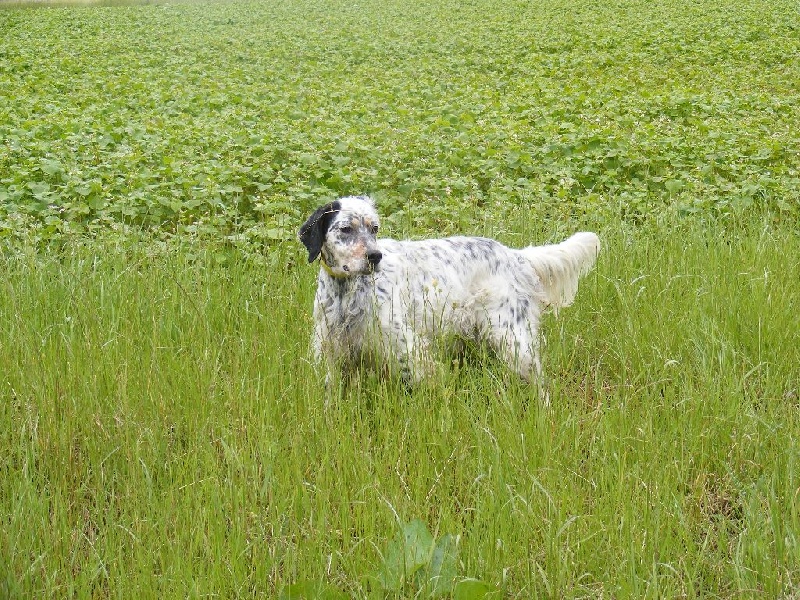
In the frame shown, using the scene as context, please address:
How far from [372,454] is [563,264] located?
6.25ft

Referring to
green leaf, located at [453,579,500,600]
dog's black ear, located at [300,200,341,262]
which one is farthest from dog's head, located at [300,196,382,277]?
green leaf, located at [453,579,500,600]

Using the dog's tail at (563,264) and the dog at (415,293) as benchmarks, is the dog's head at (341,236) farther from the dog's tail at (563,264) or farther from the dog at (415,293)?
the dog's tail at (563,264)

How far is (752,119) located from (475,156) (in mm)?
3704

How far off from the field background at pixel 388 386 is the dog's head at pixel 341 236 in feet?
1.60

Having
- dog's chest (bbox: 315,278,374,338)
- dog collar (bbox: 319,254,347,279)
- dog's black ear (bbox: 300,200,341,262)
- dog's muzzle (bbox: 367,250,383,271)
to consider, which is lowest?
dog's chest (bbox: 315,278,374,338)

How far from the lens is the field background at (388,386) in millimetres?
2857

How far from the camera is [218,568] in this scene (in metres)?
2.73

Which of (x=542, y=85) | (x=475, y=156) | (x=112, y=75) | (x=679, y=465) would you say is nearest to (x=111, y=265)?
(x=679, y=465)

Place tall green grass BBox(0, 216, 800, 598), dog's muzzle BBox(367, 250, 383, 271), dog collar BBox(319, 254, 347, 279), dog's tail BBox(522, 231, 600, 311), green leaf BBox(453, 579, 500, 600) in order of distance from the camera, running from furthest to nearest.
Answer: dog's tail BBox(522, 231, 600, 311) < dog collar BBox(319, 254, 347, 279) < dog's muzzle BBox(367, 250, 383, 271) < tall green grass BBox(0, 216, 800, 598) < green leaf BBox(453, 579, 500, 600)

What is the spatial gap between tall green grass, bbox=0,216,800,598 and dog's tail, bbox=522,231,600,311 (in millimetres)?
133

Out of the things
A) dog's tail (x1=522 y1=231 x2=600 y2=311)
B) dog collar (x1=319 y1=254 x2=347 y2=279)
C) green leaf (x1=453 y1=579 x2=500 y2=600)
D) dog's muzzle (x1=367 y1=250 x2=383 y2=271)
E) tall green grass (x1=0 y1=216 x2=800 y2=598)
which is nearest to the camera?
green leaf (x1=453 y1=579 x2=500 y2=600)

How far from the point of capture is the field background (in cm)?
286

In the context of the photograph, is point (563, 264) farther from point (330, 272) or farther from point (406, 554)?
point (406, 554)

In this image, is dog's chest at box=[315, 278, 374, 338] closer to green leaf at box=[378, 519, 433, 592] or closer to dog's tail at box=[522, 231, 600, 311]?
dog's tail at box=[522, 231, 600, 311]
